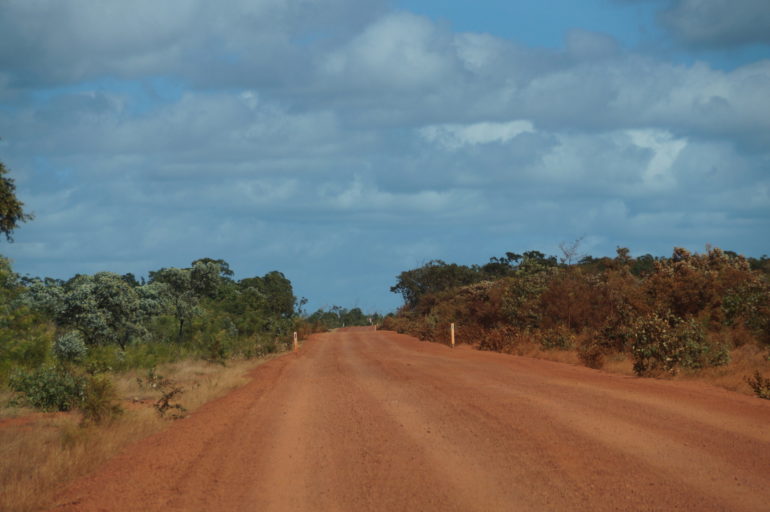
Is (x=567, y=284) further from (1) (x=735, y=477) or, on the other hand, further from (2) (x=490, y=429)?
(1) (x=735, y=477)

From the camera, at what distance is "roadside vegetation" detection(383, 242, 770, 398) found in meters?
18.4

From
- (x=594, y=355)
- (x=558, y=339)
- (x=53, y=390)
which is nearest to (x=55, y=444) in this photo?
(x=53, y=390)

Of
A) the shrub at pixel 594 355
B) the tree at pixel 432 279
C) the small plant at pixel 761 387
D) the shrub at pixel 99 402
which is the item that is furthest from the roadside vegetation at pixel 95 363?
the tree at pixel 432 279

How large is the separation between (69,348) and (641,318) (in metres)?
17.6

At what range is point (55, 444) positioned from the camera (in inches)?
441

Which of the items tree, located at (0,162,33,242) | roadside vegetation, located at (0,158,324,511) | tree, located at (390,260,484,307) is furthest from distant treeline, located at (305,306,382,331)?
tree, located at (0,162,33,242)

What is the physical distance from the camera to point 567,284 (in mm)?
31875

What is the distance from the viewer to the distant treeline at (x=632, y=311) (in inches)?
739

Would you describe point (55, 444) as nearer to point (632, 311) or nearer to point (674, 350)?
point (674, 350)

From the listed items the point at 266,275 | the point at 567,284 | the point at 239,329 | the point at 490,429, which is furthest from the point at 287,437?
the point at 266,275

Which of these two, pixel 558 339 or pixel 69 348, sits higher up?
pixel 69 348

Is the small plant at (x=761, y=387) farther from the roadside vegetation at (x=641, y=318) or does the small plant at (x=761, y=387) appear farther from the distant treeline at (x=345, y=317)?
the distant treeline at (x=345, y=317)

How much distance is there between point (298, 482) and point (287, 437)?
119 inches

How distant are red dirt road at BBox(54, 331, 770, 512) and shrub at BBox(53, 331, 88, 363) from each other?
10088 millimetres
